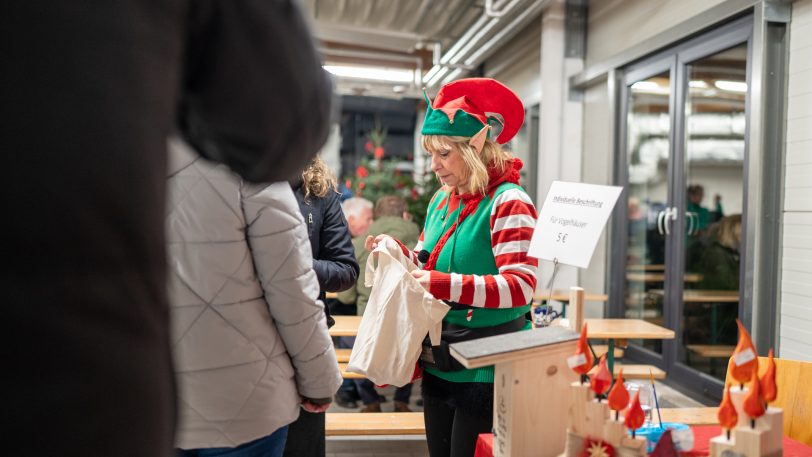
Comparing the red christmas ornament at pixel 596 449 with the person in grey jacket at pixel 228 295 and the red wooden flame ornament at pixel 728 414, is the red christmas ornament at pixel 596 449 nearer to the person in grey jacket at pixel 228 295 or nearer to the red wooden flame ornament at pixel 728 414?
the red wooden flame ornament at pixel 728 414

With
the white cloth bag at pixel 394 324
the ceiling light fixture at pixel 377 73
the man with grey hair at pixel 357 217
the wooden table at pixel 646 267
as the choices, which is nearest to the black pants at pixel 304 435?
the white cloth bag at pixel 394 324

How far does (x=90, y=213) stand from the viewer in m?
0.44

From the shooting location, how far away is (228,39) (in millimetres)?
541

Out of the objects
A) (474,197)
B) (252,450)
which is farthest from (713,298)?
(252,450)

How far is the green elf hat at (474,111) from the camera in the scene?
200 centimetres

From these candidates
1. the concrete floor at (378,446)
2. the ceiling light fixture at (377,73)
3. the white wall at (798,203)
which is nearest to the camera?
the concrete floor at (378,446)

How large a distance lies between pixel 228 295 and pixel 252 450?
375 mm

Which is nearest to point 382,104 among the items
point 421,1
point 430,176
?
point 421,1

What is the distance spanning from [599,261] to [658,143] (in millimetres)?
1364

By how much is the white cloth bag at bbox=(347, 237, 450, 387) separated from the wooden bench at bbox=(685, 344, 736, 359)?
3.65m

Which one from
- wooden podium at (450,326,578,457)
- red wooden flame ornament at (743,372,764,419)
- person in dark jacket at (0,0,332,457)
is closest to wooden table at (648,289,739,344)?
wooden podium at (450,326,578,457)

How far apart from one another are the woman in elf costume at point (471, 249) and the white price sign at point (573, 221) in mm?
185

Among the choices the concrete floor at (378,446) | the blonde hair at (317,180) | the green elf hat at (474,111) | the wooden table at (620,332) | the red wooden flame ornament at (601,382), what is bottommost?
the concrete floor at (378,446)

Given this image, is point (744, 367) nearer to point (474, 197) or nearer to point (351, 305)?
point (474, 197)
